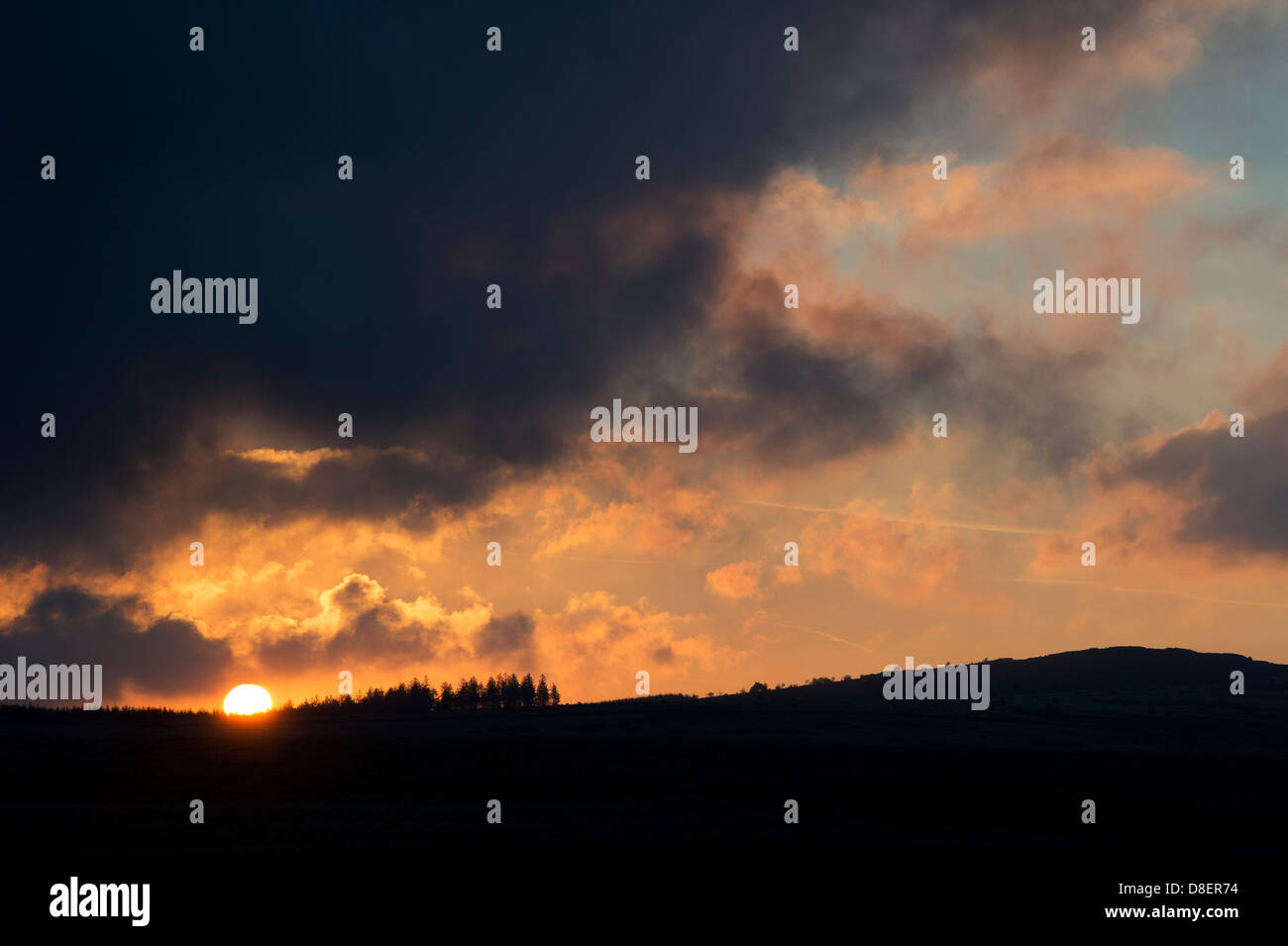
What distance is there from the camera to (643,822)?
50875 mm

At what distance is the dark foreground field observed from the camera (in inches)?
1313

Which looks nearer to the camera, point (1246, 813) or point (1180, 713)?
point (1246, 813)

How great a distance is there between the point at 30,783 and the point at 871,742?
6233 cm

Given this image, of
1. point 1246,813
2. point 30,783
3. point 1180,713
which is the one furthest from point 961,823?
point 1180,713

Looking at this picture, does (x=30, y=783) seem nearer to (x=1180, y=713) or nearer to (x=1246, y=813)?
(x=1246, y=813)

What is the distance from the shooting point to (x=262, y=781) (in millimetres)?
65062

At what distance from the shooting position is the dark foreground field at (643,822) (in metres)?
33.3
